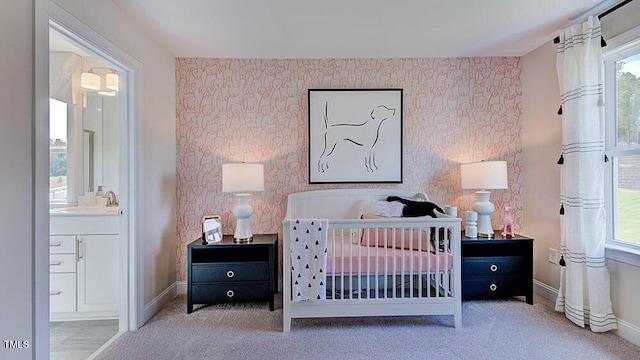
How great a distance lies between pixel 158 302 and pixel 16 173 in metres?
1.66

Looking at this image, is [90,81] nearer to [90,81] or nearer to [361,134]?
[90,81]

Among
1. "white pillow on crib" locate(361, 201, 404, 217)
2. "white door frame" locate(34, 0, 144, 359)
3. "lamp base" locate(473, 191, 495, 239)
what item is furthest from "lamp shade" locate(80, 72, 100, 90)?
"lamp base" locate(473, 191, 495, 239)

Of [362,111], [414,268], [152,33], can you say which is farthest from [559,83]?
[152,33]

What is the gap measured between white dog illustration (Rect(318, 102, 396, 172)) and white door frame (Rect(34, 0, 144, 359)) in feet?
5.28

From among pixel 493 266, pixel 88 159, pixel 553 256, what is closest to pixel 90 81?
pixel 88 159

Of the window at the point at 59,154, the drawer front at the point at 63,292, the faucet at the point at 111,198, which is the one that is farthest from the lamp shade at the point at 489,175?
the window at the point at 59,154

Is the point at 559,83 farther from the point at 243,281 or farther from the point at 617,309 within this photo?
the point at 243,281

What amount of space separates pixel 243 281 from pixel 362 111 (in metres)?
1.90

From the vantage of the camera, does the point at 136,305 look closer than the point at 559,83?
Yes

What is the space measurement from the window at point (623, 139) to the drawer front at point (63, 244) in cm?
A: 400

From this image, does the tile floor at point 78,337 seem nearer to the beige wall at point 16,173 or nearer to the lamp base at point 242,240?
the beige wall at point 16,173

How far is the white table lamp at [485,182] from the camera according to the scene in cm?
275

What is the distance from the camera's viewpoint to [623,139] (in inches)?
87.3

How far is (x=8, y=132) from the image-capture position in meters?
1.39
